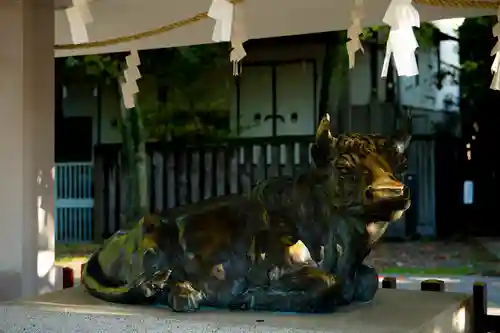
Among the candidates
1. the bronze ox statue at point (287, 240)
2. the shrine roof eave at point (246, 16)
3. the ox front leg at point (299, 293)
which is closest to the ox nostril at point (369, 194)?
the bronze ox statue at point (287, 240)

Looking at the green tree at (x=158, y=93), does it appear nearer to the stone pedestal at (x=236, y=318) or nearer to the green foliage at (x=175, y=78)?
the green foliage at (x=175, y=78)

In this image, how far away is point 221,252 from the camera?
219 centimetres

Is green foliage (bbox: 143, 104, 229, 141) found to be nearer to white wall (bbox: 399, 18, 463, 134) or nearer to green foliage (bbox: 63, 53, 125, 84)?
green foliage (bbox: 63, 53, 125, 84)

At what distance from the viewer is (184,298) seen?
2.09 meters

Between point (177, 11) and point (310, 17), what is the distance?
0.68m

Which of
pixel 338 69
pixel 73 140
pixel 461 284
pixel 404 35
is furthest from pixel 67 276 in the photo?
pixel 73 140

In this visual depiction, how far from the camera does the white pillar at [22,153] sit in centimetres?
299

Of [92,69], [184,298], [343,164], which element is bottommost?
[184,298]

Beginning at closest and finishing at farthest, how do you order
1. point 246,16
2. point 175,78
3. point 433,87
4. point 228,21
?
1. point 228,21
2. point 246,16
3. point 175,78
4. point 433,87

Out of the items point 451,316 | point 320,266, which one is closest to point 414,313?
point 451,316

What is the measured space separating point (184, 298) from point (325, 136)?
622 millimetres

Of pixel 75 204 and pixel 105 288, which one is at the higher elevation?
pixel 105 288

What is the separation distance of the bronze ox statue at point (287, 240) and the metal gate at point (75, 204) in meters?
7.54

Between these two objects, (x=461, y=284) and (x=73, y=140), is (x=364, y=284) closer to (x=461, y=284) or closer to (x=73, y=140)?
(x=461, y=284)
